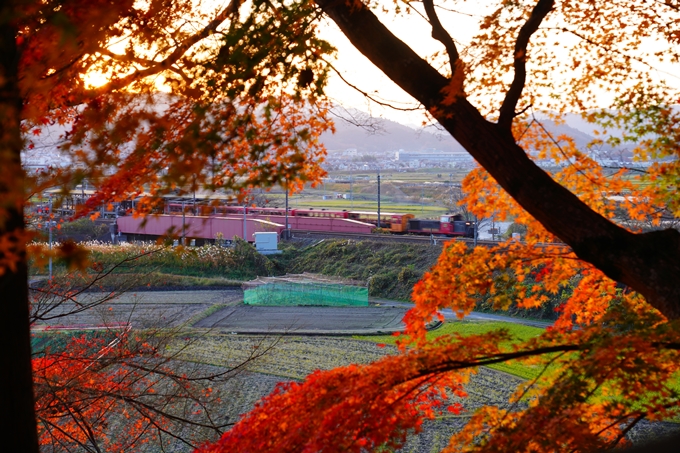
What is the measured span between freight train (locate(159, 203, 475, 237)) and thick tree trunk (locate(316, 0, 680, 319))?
25.7 m

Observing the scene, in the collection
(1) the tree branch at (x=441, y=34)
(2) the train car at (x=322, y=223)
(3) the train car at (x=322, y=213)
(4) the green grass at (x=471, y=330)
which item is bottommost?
(4) the green grass at (x=471, y=330)

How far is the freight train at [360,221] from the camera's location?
29.9 meters

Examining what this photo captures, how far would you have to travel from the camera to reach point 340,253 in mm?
28531

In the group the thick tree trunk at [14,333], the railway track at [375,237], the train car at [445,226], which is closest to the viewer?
the thick tree trunk at [14,333]

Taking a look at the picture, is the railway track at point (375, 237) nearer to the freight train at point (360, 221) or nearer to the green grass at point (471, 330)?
the freight train at point (360, 221)

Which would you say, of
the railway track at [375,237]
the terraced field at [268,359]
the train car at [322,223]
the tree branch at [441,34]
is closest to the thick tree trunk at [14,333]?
the tree branch at [441,34]

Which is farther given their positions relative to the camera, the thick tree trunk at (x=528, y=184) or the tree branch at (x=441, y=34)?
the tree branch at (x=441, y=34)

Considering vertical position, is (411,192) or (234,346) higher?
(411,192)

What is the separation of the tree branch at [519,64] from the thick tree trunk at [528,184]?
0.30ft

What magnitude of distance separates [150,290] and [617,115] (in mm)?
22109

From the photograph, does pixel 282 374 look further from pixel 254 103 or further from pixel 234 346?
pixel 254 103

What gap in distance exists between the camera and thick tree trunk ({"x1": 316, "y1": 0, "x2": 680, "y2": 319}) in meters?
3.46

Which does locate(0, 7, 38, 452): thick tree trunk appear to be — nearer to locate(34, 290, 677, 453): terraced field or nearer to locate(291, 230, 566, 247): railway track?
locate(34, 290, 677, 453): terraced field

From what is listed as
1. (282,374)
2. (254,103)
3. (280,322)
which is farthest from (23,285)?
(280,322)
